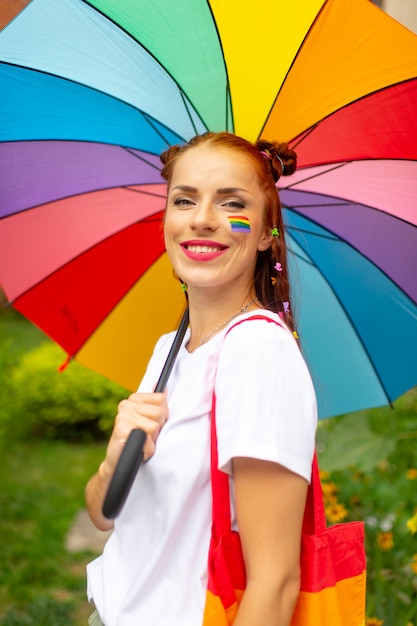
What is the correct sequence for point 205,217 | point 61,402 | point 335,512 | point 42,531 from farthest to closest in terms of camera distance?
point 61,402 → point 42,531 → point 335,512 → point 205,217

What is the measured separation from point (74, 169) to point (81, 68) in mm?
304

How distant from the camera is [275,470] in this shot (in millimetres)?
1354

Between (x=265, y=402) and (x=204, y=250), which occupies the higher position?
(x=204, y=250)

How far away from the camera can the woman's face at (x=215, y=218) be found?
166 cm

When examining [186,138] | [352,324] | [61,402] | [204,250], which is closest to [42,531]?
[61,402]

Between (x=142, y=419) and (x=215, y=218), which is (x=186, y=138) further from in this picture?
(x=142, y=419)

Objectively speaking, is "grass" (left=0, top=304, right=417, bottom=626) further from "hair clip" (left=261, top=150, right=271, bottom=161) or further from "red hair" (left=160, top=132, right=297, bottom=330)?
"hair clip" (left=261, top=150, right=271, bottom=161)

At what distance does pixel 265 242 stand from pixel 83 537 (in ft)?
10.8

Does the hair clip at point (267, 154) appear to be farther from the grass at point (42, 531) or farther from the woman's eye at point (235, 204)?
the grass at point (42, 531)

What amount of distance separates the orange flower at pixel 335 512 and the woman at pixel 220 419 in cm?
147

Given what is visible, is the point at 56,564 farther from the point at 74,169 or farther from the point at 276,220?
the point at 276,220

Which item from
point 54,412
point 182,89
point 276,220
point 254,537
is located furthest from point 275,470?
point 54,412

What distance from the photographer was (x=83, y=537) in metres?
4.56

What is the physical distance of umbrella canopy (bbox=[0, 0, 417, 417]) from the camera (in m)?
1.79
